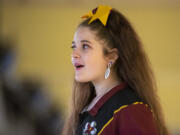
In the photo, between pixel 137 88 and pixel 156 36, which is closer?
pixel 137 88

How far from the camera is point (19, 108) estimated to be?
424 centimetres

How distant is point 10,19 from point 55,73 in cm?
141

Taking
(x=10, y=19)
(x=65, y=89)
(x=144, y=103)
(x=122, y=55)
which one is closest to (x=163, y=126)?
(x=144, y=103)

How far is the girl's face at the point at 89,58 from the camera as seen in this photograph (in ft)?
4.52

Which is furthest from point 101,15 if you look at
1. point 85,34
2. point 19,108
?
point 19,108

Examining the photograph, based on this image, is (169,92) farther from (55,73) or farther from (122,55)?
(122,55)

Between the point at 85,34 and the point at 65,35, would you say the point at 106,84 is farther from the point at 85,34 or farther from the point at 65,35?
the point at 65,35

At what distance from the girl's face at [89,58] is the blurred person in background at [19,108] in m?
2.42

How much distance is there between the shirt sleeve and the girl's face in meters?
0.25

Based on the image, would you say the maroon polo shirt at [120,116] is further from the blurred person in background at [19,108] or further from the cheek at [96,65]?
the blurred person in background at [19,108]

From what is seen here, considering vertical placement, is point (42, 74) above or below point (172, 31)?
below

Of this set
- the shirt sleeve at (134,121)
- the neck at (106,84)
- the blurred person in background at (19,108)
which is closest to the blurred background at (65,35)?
the blurred person in background at (19,108)

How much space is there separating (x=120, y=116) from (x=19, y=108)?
3240mm

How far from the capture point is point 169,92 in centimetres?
636
